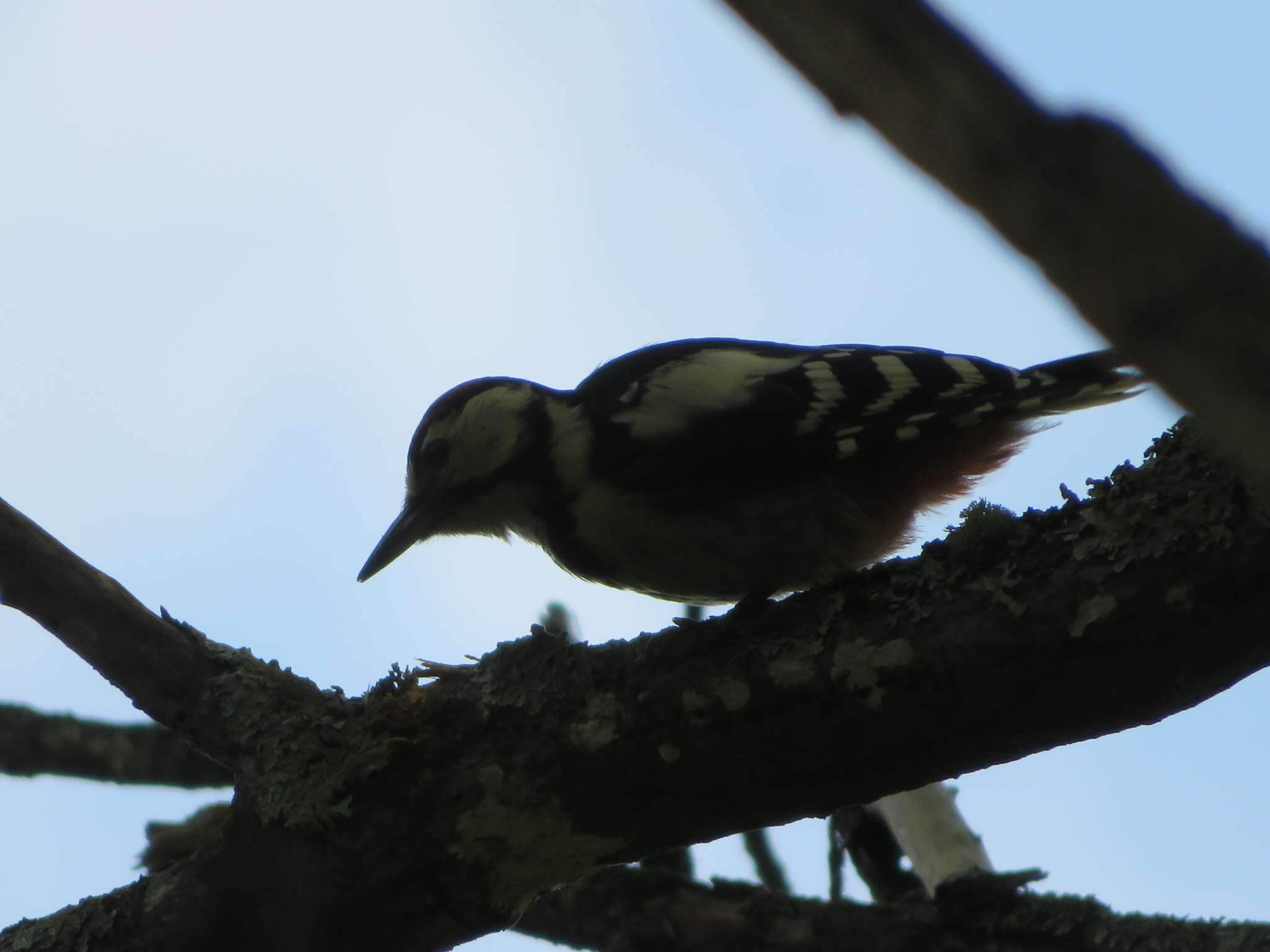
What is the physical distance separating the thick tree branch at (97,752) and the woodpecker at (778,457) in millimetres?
1553

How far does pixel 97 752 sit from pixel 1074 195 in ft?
14.0

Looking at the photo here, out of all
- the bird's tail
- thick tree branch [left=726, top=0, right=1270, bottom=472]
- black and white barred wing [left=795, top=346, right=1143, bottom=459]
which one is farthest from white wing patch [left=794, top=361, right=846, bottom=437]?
thick tree branch [left=726, top=0, right=1270, bottom=472]

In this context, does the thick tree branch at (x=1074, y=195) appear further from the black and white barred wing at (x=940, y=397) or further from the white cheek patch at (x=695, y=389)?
the white cheek patch at (x=695, y=389)

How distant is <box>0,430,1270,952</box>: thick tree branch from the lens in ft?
8.23

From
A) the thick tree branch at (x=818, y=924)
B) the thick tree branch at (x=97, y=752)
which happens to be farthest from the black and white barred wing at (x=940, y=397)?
the thick tree branch at (x=97, y=752)

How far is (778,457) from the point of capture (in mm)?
3652

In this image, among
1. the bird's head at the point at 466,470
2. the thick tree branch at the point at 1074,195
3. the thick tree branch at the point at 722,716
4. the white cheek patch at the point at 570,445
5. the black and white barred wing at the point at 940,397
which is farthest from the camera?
the bird's head at the point at 466,470

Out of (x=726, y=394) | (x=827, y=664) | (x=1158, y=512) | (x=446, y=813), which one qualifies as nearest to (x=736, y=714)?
(x=827, y=664)

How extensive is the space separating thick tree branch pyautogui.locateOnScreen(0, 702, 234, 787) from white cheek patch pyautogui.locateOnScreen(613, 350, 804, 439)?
190cm

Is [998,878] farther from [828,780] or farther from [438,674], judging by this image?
[438,674]

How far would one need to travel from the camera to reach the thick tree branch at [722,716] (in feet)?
8.23

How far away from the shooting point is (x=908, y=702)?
2.65 m

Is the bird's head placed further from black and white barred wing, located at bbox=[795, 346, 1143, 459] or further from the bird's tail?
the bird's tail

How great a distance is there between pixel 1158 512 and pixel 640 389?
1889mm
